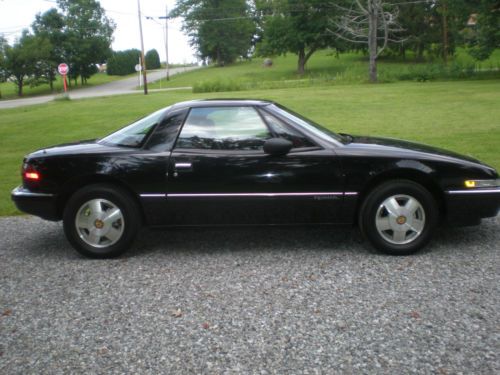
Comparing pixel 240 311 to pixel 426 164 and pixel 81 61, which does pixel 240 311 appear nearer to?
pixel 426 164

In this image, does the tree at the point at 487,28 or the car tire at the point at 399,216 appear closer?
the car tire at the point at 399,216

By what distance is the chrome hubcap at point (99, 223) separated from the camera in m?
4.69

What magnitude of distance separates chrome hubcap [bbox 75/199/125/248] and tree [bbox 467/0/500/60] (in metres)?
34.1

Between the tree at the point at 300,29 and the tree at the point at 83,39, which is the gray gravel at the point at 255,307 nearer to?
the tree at the point at 300,29

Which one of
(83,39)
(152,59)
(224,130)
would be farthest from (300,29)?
(224,130)

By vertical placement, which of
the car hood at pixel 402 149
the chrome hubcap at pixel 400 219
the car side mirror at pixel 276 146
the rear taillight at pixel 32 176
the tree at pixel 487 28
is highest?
the tree at pixel 487 28

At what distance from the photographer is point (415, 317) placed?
342 cm

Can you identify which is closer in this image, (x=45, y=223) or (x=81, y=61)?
(x=45, y=223)

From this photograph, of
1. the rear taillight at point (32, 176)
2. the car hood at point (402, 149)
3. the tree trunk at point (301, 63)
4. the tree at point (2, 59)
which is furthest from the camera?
the tree trunk at point (301, 63)

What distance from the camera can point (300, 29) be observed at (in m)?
57.6

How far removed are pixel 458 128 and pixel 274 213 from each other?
10054 mm

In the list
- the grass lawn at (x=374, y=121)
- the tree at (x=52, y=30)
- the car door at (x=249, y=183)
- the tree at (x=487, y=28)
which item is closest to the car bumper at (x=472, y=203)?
the car door at (x=249, y=183)

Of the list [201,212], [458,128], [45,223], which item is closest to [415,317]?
[201,212]

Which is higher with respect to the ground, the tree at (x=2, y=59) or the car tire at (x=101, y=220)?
the tree at (x=2, y=59)
